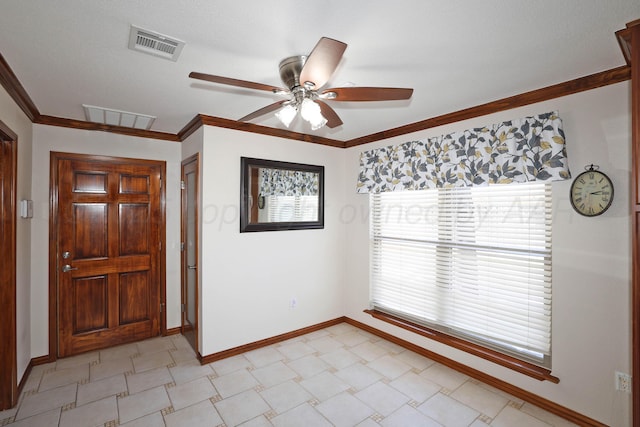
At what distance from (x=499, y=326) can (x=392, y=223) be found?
145 centimetres

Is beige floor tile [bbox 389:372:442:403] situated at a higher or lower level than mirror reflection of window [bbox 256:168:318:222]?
lower

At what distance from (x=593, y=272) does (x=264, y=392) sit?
2639 mm

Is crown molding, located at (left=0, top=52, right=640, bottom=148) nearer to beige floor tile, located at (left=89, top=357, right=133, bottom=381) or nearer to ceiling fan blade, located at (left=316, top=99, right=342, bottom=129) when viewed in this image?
ceiling fan blade, located at (left=316, top=99, right=342, bottom=129)

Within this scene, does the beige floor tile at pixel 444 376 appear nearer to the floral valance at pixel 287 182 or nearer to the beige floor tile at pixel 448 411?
the beige floor tile at pixel 448 411

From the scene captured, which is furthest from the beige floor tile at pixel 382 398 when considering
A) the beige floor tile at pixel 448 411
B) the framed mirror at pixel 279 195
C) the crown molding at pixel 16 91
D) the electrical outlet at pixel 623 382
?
the crown molding at pixel 16 91

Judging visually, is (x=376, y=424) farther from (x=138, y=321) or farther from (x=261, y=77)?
(x=138, y=321)

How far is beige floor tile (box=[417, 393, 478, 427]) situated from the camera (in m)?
2.25

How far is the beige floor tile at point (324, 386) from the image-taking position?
2584 millimetres

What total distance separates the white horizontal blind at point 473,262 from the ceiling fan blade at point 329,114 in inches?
62.6

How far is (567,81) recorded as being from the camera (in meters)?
2.23

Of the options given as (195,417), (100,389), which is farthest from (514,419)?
(100,389)

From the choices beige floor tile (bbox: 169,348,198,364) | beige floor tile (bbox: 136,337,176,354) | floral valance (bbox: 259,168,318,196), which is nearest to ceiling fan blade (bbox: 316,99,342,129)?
floral valance (bbox: 259,168,318,196)

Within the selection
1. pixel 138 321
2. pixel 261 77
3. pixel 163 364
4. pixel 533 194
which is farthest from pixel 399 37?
pixel 138 321

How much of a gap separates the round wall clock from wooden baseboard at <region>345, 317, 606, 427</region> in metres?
1.44
